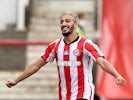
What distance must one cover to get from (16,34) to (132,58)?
3222 mm

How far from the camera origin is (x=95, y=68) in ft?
42.0

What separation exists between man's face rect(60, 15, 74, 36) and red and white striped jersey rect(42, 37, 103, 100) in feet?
0.62

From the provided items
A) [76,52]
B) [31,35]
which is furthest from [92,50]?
[31,35]

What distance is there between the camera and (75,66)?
8.48m

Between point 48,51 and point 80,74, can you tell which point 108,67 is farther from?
point 48,51

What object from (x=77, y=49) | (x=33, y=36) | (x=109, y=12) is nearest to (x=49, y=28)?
(x=33, y=36)

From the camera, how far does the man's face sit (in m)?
8.31

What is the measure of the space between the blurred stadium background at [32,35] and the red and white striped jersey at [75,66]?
4.40m

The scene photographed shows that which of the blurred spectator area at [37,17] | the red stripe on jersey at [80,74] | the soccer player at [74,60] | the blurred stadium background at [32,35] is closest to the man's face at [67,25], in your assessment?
the soccer player at [74,60]

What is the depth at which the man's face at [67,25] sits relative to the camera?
27.3ft

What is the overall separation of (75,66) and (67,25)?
465 millimetres

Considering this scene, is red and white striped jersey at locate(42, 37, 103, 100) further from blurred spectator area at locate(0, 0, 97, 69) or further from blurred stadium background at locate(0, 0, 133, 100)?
blurred spectator area at locate(0, 0, 97, 69)

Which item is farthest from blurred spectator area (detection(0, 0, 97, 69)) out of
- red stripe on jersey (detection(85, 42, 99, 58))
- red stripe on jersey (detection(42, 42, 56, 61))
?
red stripe on jersey (detection(85, 42, 99, 58))

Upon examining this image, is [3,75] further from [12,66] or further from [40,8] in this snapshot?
[40,8]
